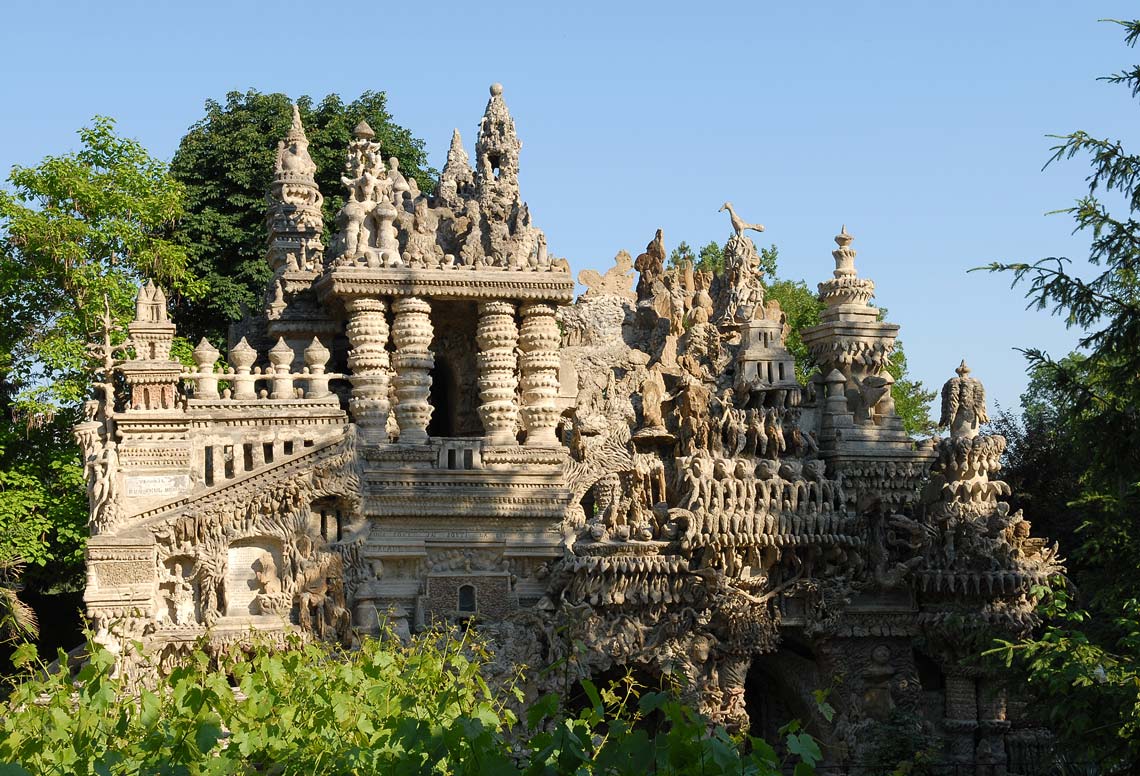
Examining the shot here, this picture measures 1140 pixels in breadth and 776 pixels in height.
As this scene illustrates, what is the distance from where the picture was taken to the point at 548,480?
31516 millimetres

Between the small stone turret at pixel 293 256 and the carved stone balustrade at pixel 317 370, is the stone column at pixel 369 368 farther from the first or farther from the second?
the small stone turret at pixel 293 256

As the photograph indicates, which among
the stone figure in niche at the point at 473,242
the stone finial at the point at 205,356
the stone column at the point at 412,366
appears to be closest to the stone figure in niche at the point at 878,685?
the stone column at the point at 412,366

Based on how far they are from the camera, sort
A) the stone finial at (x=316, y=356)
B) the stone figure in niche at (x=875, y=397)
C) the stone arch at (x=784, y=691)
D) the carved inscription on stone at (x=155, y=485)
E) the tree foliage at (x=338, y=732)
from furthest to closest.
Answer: the stone figure in niche at (x=875, y=397), the stone arch at (x=784, y=691), the stone finial at (x=316, y=356), the carved inscription on stone at (x=155, y=485), the tree foliage at (x=338, y=732)

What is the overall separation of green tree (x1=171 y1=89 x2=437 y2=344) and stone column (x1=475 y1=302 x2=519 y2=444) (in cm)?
946

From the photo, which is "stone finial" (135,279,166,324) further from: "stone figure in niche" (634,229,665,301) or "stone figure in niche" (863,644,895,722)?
"stone figure in niche" (863,644,895,722)

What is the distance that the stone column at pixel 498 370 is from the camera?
3162 cm

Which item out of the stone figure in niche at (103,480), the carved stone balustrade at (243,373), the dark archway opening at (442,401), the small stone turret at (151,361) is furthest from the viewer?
the dark archway opening at (442,401)

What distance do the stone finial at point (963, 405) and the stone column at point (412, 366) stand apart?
9215 millimetres

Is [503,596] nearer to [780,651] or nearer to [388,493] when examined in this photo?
[388,493]

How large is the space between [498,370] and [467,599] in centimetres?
389

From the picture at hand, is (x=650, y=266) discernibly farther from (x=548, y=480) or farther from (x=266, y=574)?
(x=266, y=574)

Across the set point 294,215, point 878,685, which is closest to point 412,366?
point 294,215

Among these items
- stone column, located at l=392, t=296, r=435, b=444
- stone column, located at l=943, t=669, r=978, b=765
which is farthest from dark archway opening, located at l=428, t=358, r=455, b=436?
stone column, located at l=943, t=669, r=978, b=765

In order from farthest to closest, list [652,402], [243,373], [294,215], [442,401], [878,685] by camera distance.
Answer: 1. [442,401]
2. [294,215]
3. [652,402]
4. [878,685]
5. [243,373]
